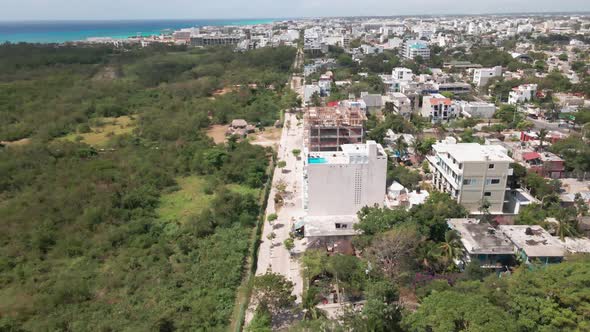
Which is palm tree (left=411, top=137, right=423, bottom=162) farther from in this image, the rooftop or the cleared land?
the cleared land

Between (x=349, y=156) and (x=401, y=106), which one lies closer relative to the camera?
(x=349, y=156)

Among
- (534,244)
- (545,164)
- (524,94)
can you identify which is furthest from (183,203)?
(524,94)

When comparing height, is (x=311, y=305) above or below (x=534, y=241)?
below

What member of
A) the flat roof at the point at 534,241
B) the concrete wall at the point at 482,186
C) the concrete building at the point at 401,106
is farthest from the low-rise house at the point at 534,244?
the concrete building at the point at 401,106

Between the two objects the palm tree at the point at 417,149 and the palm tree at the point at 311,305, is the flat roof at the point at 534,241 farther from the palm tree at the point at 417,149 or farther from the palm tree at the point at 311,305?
the palm tree at the point at 417,149

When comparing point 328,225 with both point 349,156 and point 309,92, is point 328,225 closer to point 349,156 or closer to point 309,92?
point 349,156

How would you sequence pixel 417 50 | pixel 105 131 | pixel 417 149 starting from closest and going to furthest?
pixel 417 149 < pixel 105 131 < pixel 417 50
